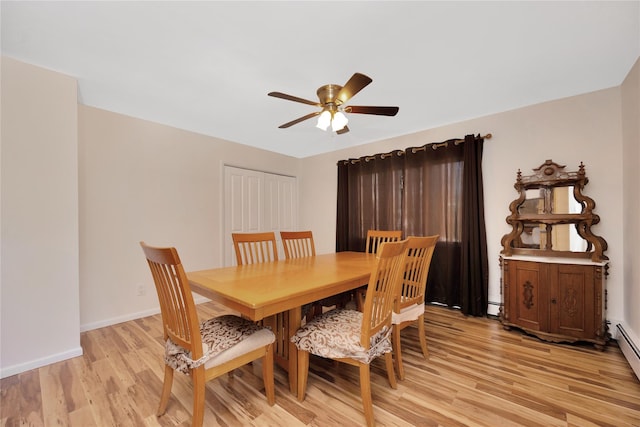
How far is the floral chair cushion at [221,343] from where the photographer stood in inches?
52.3

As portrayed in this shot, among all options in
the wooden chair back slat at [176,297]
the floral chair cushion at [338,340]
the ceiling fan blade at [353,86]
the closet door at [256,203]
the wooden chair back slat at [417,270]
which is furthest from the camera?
the closet door at [256,203]

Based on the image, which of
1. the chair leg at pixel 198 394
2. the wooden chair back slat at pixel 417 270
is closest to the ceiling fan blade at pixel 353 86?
the wooden chair back slat at pixel 417 270

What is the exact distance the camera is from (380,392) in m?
1.69

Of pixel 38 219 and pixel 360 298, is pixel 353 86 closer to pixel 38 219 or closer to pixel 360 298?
pixel 360 298

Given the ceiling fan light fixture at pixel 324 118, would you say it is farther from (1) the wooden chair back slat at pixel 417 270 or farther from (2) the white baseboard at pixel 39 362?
(2) the white baseboard at pixel 39 362

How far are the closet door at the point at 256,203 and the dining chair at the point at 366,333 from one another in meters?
2.53

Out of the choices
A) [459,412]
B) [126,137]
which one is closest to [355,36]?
[459,412]

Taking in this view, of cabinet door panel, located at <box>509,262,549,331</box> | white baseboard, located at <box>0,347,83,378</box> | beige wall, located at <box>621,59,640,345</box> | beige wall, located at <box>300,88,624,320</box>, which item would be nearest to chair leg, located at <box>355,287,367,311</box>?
cabinet door panel, located at <box>509,262,549,331</box>

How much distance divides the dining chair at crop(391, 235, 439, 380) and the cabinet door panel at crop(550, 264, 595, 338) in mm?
1257

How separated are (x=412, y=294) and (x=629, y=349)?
1651 millimetres

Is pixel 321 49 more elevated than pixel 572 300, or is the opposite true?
pixel 321 49

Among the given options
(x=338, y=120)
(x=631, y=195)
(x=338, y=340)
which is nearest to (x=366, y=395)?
(x=338, y=340)

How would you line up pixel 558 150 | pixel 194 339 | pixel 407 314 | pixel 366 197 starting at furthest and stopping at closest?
pixel 366 197
pixel 558 150
pixel 407 314
pixel 194 339

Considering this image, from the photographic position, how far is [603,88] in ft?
7.94
